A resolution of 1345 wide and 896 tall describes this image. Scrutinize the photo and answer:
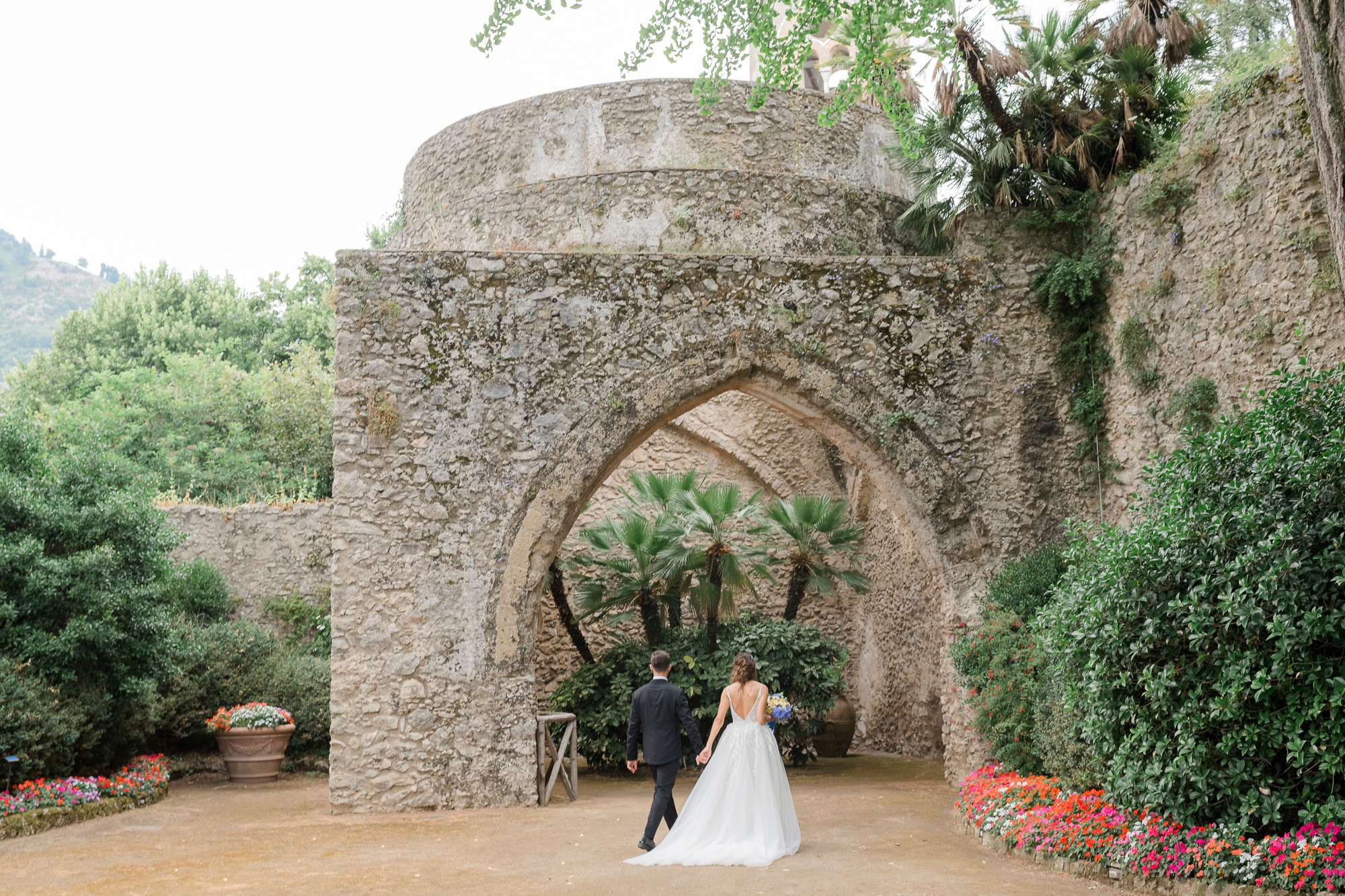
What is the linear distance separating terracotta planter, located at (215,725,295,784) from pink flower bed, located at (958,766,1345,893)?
6.79 meters

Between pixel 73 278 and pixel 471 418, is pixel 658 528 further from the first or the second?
pixel 73 278

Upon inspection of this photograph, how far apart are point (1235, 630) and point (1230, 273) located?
3.23m

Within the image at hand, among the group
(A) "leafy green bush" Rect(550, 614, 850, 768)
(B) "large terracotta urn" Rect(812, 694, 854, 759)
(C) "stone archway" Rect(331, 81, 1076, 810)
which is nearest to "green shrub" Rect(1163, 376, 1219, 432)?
(C) "stone archway" Rect(331, 81, 1076, 810)

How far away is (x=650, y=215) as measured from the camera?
41.7ft

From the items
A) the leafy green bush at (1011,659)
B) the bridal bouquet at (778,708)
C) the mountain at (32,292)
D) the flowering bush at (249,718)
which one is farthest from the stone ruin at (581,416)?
the mountain at (32,292)

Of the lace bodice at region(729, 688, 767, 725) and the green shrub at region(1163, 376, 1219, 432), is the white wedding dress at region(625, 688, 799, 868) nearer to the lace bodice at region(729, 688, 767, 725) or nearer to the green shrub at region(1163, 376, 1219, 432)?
the lace bodice at region(729, 688, 767, 725)

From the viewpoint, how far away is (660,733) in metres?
6.55

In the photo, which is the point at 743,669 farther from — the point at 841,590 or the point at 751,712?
the point at 841,590

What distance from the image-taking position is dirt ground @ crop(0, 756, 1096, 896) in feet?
18.5

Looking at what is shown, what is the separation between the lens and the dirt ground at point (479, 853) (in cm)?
563

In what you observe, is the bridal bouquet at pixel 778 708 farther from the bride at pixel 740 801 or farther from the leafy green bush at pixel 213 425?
the leafy green bush at pixel 213 425

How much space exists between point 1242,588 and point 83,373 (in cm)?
2427

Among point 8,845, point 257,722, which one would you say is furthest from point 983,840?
point 257,722

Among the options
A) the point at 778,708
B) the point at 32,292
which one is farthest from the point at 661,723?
the point at 32,292
